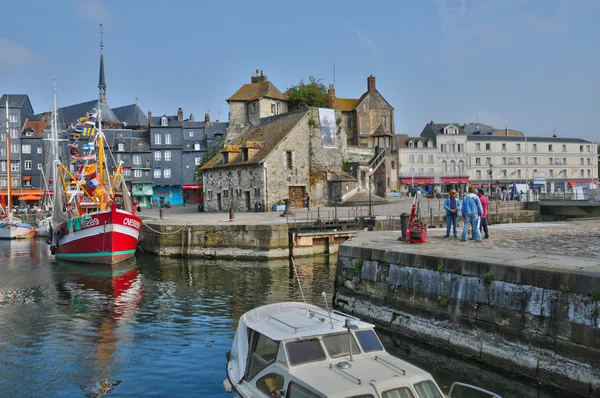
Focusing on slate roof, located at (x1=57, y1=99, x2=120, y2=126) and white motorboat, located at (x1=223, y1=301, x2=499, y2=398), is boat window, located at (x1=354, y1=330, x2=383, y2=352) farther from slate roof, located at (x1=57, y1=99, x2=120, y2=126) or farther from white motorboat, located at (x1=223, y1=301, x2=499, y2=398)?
slate roof, located at (x1=57, y1=99, x2=120, y2=126)

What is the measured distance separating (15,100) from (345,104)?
168 feet

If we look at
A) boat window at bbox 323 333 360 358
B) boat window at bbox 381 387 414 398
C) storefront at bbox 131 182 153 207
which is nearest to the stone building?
storefront at bbox 131 182 153 207

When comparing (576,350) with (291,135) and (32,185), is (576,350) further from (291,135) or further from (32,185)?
(32,185)

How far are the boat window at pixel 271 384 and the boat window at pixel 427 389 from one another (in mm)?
2078

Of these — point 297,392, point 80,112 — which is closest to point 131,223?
point 297,392

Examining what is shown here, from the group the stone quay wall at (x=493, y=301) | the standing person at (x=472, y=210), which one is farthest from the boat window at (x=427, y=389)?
the standing person at (x=472, y=210)

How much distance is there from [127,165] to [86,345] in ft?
227

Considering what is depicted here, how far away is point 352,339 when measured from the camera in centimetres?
851

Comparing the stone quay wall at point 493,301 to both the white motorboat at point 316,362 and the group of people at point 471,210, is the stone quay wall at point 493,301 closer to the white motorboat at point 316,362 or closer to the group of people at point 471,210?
the group of people at point 471,210

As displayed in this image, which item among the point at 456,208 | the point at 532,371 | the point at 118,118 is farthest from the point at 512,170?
the point at 532,371

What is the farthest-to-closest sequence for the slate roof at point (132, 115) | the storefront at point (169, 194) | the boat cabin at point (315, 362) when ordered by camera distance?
the slate roof at point (132, 115), the storefront at point (169, 194), the boat cabin at point (315, 362)

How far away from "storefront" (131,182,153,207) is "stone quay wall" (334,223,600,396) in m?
68.9

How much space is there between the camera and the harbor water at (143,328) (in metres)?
11.4

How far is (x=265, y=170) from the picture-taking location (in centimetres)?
4509
